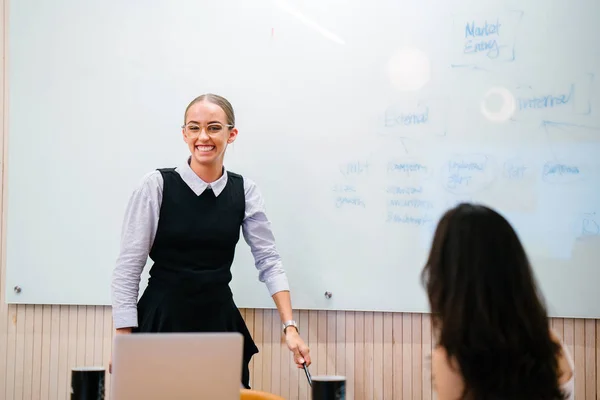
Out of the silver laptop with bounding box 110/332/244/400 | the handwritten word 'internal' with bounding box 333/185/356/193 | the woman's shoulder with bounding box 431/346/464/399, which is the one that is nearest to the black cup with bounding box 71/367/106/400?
the silver laptop with bounding box 110/332/244/400

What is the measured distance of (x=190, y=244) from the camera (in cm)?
241

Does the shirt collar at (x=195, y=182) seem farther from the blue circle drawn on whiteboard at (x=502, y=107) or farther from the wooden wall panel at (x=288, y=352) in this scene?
the blue circle drawn on whiteboard at (x=502, y=107)

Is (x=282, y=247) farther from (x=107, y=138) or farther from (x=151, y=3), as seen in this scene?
(x=151, y=3)

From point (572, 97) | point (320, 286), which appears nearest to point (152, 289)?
point (320, 286)

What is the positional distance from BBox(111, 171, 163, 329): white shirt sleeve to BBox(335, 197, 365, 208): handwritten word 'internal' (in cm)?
80

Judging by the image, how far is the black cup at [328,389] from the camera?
4.62 feet

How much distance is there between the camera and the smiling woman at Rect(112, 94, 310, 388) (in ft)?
7.70

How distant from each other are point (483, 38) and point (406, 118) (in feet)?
1.44

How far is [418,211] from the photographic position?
2.77 meters

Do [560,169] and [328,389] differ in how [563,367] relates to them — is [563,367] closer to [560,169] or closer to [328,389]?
[328,389]

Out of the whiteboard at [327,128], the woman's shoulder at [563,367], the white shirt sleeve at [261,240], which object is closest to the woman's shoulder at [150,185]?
the white shirt sleeve at [261,240]

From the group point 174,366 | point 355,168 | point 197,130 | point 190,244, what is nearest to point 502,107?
point 355,168

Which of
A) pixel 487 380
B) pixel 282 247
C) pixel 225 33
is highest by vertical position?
pixel 225 33

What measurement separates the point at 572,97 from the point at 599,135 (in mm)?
181
